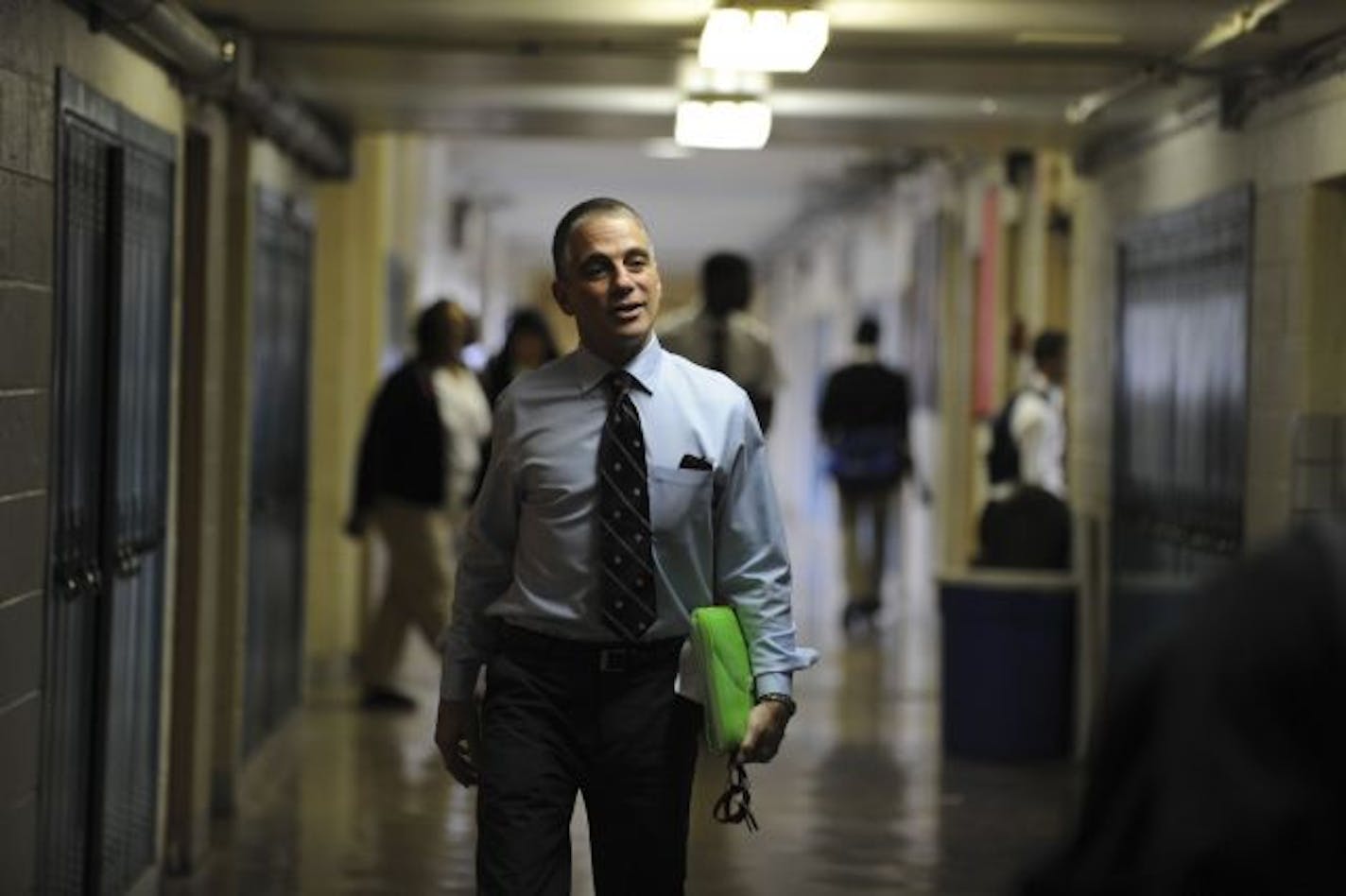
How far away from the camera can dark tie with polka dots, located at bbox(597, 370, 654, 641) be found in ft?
15.5

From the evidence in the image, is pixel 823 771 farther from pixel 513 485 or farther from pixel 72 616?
pixel 513 485

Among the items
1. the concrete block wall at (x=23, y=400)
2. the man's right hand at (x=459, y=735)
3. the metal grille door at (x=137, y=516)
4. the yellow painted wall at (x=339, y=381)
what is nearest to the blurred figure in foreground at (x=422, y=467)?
the yellow painted wall at (x=339, y=381)

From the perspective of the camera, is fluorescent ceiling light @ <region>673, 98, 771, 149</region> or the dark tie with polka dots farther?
fluorescent ceiling light @ <region>673, 98, 771, 149</region>

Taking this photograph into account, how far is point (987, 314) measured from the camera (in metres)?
16.8

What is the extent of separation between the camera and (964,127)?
1107 cm

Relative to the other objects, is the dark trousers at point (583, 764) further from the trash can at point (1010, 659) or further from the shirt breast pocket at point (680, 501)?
the trash can at point (1010, 659)

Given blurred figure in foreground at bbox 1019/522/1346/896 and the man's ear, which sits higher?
the man's ear

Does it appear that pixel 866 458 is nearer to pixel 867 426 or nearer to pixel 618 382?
pixel 867 426

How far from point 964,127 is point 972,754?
8.24 feet

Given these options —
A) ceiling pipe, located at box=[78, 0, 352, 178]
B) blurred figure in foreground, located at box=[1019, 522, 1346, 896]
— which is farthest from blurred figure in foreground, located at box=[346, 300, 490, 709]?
blurred figure in foreground, located at box=[1019, 522, 1346, 896]

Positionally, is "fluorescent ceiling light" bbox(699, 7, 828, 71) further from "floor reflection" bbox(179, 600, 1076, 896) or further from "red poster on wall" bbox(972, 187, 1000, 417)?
"red poster on wall" bbox(972, 187, 1000, 417)

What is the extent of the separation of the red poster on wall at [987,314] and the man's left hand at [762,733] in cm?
1171

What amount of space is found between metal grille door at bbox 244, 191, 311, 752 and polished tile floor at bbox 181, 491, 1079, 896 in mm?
251

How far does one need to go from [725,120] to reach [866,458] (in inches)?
285
